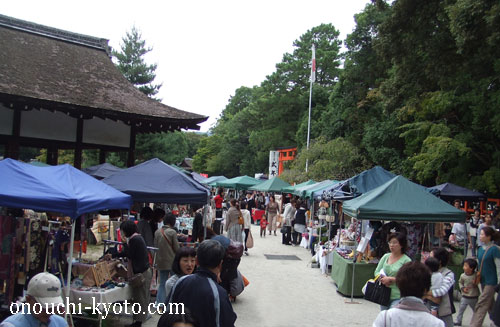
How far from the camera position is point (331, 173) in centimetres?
2577

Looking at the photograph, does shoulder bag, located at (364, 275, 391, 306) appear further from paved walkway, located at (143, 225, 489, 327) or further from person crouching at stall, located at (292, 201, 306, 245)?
person crouching at stall, located at (292, 201, 306, 245)

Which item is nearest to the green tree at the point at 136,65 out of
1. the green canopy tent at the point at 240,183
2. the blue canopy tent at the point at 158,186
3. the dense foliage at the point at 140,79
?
the dense foliage at the point at 140,79

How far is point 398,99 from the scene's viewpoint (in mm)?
18359

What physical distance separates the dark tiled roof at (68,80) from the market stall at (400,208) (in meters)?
5.92

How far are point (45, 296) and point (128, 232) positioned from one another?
3.27 metres

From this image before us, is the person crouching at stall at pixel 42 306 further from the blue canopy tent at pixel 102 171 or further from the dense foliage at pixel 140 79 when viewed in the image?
the dense foliage at pixel 140 79

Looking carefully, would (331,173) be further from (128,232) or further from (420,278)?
(420,278)

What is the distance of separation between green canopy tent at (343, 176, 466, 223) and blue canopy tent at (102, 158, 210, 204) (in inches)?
122

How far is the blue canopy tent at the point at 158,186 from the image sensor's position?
8.34m

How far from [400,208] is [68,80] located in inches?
362

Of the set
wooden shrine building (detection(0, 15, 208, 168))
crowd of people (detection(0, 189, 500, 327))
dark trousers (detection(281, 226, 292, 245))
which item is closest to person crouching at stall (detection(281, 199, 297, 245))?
dark trousers (detection(281, 226, 292, 245))

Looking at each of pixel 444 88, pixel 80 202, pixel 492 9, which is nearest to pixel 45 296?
pixel 80 202

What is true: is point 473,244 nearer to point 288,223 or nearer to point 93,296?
point 288,223

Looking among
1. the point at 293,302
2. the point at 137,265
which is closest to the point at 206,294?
the point at 137,265
